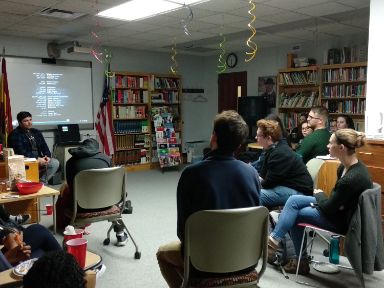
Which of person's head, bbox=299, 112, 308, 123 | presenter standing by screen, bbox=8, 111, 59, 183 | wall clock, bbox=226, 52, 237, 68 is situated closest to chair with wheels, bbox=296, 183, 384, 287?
person's head, bbox=299, 112, 308, 123

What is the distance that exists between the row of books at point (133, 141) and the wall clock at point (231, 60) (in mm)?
2565

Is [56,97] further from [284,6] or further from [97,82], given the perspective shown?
[284,6]

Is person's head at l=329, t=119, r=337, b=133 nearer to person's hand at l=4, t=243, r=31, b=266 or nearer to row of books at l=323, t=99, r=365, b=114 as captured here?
row of books at l=323, t=99, r=365, b=114

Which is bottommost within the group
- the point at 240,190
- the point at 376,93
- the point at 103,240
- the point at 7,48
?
the point at 103,240

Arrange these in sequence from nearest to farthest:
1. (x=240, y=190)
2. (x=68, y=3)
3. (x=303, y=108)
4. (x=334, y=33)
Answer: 1. (x=240, y=190)
2. (x=68, y=3)
3. (x=334, y=33)
4. (x=303, y=108)

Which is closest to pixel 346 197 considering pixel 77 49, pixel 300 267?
pixel 300 267

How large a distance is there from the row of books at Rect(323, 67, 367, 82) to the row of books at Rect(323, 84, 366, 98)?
5.1 inches

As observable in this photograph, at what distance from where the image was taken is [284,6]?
4633mm

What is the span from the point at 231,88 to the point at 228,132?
7030 millimetres

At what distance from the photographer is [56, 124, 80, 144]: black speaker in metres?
7.03

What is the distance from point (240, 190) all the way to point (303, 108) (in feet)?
18.3

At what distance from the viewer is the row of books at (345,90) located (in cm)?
631

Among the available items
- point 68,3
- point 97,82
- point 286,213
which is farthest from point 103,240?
point 97,82

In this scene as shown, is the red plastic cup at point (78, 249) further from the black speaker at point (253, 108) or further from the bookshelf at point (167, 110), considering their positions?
the black speaker at point (253, 108)
